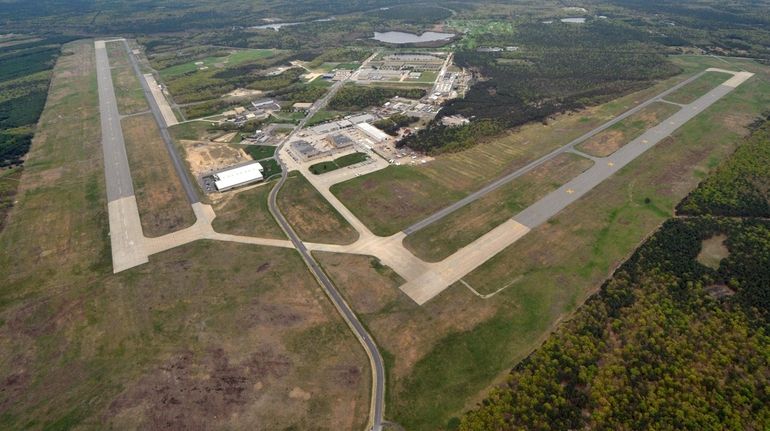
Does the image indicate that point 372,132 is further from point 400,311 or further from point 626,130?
point 626,130

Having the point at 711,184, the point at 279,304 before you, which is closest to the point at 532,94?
the point at 711,184

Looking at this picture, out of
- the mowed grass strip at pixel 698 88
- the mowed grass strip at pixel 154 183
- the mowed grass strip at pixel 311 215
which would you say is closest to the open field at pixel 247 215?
the mowed grass strip at pixel 311 215

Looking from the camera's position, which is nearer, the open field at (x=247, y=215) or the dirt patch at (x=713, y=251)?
the dirt patch at (x=713, y=251)

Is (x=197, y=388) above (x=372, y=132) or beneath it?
beneath

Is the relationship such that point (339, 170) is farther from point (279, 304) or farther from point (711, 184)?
point (711, 184)

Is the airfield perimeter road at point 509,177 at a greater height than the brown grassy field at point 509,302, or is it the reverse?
the airfield perimeter road at point 509,177

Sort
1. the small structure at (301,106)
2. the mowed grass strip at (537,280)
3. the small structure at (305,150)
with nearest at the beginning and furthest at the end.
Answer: the mowed grass strip at (537,280), the small structure at (305,150), the small structure at (301,106)

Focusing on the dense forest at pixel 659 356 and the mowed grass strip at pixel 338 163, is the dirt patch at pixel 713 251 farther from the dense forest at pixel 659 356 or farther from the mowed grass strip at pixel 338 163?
the mowed grass strip at pixel 338 163

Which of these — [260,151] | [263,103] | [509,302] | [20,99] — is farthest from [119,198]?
[20,99]
